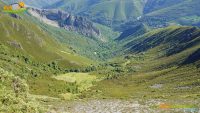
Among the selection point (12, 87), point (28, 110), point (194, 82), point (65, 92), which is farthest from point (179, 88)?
point (28, 110)

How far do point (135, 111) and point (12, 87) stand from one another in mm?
45645

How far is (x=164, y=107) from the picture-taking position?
120562 mm

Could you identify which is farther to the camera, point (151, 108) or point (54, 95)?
point (54, 95)

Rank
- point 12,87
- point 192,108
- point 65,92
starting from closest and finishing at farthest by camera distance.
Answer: point 12,87 → point 192,108 → point 65,92

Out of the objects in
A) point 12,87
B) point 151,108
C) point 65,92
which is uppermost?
point 12,87

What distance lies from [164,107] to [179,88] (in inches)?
2681

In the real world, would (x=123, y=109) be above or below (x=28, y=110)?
below

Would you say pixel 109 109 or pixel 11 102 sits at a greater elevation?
pixel 11 102

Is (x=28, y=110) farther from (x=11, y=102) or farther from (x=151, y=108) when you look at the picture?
(x=151, y=108)

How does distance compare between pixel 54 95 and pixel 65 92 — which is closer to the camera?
pixel 54 95

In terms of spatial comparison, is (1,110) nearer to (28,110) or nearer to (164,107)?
(28,110)

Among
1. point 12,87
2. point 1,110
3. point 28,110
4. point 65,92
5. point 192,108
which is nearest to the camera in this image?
point 1,110

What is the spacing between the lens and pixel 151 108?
121m

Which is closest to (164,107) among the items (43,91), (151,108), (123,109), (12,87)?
(151,108)
